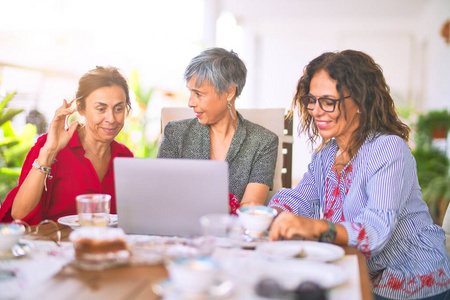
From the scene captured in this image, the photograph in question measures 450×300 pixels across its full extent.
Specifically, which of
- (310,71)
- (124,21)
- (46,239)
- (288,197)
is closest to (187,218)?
(46,239)

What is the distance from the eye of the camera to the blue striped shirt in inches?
61.2

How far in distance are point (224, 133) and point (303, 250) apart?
1.23 m

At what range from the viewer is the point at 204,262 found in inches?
40.4

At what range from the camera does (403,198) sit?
170 cm

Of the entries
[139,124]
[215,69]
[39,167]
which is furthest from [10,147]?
[215,69]

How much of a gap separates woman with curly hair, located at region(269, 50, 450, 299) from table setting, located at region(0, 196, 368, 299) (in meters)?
0.12

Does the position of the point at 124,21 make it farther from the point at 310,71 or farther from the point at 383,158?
the point at 383,158

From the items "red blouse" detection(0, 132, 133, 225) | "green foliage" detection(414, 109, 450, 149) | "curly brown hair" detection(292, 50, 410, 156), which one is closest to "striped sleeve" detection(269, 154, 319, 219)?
"curly brown hair" detection(292, 50, 410, 156)

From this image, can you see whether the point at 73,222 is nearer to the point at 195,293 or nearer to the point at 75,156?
the point at 75,156

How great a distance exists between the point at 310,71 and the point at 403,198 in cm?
59

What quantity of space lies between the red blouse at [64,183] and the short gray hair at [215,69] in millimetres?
601

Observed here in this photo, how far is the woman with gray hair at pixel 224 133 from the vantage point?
2391mm

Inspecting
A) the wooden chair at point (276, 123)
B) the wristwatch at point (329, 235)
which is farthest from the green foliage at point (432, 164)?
the wristwatch at point (329, 235)

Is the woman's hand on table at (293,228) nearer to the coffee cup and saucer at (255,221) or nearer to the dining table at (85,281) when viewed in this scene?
the coffee cup and saucer at (255,221)
